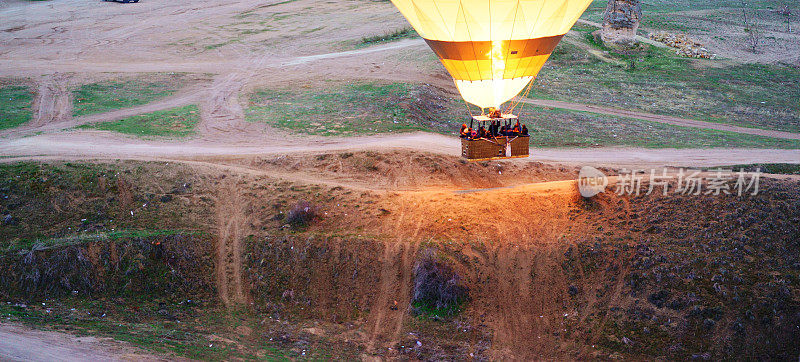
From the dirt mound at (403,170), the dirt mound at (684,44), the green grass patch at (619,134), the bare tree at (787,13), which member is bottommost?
the dirt mound at (403,170)

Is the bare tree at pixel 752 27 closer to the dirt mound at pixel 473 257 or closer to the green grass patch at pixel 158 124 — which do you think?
the dirt mound at pixel 473 257

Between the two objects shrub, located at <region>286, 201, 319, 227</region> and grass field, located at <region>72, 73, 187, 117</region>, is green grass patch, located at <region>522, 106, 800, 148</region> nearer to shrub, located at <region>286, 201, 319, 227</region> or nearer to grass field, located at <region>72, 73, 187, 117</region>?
shrub, located at <region>286, 201, 319, 227</region>

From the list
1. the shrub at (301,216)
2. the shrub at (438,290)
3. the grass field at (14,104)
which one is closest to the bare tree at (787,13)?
the shrub at (438,290)

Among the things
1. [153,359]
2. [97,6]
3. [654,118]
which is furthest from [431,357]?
[97,6]

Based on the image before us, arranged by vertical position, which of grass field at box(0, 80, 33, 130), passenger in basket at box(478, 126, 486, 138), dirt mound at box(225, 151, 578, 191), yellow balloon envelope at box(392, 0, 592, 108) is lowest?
dirt mound at box(225, 151, 578, 191)

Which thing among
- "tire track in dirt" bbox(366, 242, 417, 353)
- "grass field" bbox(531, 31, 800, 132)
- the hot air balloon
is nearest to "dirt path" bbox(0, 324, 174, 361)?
"tire track in dirt" bbox(366, 242, 417, 353)

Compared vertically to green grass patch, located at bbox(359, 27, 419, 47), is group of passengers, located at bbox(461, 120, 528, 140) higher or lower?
lower

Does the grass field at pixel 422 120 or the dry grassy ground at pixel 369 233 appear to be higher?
the grass field at pixel 422 120

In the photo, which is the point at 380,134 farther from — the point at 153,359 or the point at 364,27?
the point at 364,27
